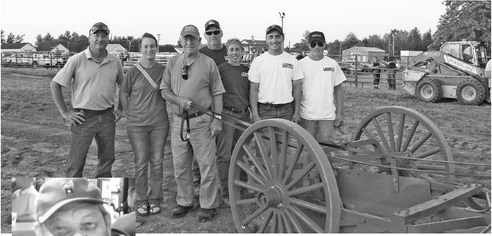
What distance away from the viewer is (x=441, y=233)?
3672 mm

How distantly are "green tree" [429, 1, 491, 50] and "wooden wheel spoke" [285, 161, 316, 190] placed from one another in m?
25.6

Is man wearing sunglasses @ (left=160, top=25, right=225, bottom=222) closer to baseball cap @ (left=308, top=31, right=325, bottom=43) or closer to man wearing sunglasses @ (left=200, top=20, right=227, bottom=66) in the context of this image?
man wearing sunglasses @ (left=200, top=20, right=227, bottom=66)

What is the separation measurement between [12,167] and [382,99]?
12.2m

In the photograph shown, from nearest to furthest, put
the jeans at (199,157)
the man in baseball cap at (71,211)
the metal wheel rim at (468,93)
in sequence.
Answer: the man in baseball cap at (71,211) → the jeans at (199,157) → the metal wheel rim at (468,93)

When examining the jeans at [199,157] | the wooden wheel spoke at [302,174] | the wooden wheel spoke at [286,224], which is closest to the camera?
the wooden wheel spoke at [302,174]

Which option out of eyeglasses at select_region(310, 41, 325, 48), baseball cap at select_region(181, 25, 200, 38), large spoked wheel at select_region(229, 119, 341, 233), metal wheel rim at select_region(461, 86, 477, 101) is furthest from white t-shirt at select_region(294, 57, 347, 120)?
metal wheel rim at select_region(461, 86, 477, 101)

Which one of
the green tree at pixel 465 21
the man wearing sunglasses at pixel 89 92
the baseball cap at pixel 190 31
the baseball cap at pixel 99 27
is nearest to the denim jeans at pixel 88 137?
the man wearing sunglasses at pixel 89 92

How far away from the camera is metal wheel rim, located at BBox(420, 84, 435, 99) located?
52.9 ft

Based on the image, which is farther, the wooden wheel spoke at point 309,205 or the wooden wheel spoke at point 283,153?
the wooden wheel spoke at point 283,153

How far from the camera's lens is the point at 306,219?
3.87m

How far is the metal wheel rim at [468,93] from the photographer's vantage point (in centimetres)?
1521

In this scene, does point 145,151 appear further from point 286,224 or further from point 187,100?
point 286,224

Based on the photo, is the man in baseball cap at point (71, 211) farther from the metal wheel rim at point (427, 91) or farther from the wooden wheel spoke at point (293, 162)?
the metal wheel rim at point (427, 91)

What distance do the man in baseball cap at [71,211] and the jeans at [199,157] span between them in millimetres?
2346
